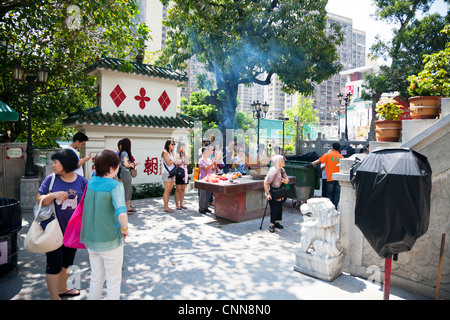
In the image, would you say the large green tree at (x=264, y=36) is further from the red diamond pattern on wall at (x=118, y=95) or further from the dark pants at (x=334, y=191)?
the dark pants at (x=334, y=191)

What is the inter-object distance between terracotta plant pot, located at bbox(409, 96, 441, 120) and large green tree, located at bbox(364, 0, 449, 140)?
15482mm

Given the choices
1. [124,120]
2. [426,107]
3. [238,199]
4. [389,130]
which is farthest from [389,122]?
[124,120]

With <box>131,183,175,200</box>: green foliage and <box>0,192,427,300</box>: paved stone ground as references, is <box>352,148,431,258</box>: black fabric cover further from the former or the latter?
<box>131,183,175,200</box>: green foliage

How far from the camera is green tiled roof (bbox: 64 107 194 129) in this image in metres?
9.61

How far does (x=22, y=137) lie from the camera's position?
12.6 meters

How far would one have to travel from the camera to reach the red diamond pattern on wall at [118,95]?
10.8 meters

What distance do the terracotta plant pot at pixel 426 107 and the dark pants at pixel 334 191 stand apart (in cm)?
417

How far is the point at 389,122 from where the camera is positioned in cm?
412

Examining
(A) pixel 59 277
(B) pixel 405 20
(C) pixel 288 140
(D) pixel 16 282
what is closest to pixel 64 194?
(A) pixel 59 277

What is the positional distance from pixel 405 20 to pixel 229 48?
469 inches

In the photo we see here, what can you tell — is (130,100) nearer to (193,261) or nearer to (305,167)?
(305,167)

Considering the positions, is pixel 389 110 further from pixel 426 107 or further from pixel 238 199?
pixel 238 199

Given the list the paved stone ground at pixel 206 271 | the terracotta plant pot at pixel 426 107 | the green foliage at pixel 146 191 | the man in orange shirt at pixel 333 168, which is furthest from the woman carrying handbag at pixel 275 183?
the green foliage at pixel 146 191

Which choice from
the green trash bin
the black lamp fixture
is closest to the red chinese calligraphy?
the black lamp fixture
